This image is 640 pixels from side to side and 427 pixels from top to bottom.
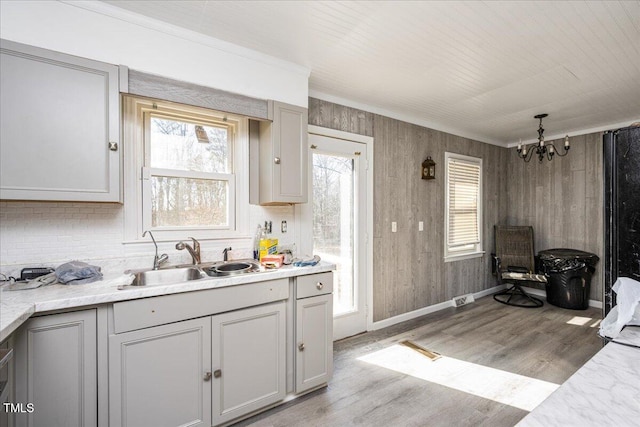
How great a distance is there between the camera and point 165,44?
191 centimetres

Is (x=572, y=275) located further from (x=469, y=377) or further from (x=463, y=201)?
(x=469, y=377)

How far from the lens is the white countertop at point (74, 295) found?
1.18 m

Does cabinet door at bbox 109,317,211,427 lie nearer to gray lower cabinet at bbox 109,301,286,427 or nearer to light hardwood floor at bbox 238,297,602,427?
gray lower cabinet at bbox 109,301,286,427

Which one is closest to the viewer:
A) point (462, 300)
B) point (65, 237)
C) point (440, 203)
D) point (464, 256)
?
point (65, 237)

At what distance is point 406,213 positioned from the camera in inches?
145

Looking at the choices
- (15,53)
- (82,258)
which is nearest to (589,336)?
(82,258)

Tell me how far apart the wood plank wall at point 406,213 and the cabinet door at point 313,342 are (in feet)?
4.17

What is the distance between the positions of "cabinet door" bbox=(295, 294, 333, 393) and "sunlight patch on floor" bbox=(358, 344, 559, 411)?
0.65 meters

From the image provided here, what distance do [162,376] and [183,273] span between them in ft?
2.15

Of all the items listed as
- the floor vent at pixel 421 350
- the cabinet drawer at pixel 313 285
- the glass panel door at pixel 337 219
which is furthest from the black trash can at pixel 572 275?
the cabinet drawer at pixel 313 285

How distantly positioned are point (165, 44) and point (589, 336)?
190 inches

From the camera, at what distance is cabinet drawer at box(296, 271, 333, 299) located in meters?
2.09

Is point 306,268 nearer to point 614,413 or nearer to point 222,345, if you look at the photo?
point 222,345

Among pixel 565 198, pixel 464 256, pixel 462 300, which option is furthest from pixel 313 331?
pixel 565 198
